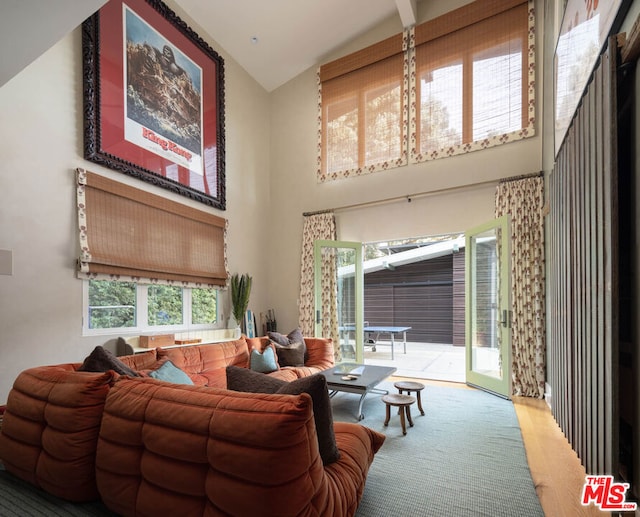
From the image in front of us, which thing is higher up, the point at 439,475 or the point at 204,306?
the point at 204,306

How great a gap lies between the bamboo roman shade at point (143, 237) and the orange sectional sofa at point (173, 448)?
2093mm

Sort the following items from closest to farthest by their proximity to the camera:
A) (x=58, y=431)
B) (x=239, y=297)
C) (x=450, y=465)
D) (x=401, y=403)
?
1. (x=58, y=431)
2. (x=450, y=465)
3. (x=401, y=403)
4. (x=239, y=297)

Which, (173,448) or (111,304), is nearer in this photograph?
(173,448)

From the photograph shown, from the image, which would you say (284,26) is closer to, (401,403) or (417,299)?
(401,403)

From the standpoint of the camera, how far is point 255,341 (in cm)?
444

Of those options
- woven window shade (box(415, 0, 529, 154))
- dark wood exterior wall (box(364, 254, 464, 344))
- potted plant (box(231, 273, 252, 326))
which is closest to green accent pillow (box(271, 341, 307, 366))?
potted plant (box(231, 273, 252, 326))

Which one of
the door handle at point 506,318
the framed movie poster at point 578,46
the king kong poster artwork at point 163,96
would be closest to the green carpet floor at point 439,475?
the door handle at point 506,318

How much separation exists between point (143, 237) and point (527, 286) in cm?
471

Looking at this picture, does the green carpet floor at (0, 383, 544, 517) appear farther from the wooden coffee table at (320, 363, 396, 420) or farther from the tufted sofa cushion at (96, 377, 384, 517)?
the tufted sofa cushion at (96, 377, 384, 517)

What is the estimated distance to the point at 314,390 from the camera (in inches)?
56.0

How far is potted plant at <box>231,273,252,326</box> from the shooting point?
214 inches

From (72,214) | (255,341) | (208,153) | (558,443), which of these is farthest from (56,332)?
(558,443)

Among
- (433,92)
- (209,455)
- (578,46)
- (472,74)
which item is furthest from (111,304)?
(472,74)

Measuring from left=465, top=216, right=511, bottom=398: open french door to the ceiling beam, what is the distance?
10.9 ft
